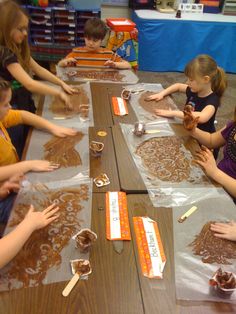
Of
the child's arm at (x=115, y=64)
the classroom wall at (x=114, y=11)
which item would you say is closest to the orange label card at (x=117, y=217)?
the child's arm at (x=115, y=64)

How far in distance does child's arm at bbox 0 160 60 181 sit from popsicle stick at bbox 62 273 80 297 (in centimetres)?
55

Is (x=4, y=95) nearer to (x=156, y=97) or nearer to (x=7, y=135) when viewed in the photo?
(x=7, y=135)

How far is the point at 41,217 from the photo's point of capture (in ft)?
3.39

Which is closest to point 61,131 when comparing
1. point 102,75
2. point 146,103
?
point 146,103

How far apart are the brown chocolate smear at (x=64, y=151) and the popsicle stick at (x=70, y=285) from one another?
58 centimetres

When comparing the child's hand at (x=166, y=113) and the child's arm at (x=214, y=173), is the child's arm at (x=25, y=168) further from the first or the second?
the child's hand at (x=166, y=113)

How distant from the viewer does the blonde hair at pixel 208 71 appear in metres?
1.93

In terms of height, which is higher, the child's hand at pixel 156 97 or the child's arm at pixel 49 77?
the child's arm at pixel 49 77

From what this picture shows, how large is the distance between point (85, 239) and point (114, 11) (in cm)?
457

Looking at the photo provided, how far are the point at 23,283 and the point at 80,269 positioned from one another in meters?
0.16

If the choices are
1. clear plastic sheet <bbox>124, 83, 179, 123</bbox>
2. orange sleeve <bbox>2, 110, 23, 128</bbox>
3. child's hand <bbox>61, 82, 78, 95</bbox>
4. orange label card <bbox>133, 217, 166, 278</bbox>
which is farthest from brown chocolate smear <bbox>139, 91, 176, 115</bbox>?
orange label card <bbox>133, 217, 166, 278</bbox>

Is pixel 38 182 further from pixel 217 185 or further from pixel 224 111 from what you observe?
pixel 224 111

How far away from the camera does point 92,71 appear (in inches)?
101

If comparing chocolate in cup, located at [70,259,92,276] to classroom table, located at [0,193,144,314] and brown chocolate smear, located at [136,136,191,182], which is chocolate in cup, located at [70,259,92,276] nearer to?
classroom table, located at [0,193,144,314]
